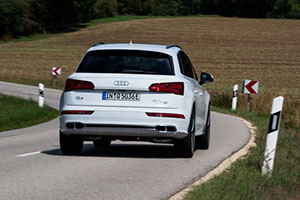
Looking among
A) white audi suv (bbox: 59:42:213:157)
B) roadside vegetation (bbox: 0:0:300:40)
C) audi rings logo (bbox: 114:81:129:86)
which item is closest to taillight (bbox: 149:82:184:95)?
white audi suv (bbox: 59:42:213:157)

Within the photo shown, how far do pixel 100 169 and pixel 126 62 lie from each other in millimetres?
1975

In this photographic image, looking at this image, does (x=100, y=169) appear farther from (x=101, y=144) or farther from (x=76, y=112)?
(x=101, y=144)

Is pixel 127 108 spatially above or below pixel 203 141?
above

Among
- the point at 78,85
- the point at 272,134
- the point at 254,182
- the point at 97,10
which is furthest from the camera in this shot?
the point at 97,10

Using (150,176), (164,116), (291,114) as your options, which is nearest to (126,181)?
(150,176)

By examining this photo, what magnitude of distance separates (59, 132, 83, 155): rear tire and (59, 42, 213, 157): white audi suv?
24 millimetres

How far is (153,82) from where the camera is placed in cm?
982

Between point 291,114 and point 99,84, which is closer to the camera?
point 99,84

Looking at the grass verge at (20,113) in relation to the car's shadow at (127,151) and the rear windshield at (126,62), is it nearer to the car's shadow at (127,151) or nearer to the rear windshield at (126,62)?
the car's shadow at (127,151)

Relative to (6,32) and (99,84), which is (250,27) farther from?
(99,84)

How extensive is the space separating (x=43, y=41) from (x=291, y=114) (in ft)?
182

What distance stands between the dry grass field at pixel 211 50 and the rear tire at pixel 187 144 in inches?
585

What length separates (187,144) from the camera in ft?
33.8

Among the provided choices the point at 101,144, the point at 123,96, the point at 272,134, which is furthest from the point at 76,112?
the point at 272,134
